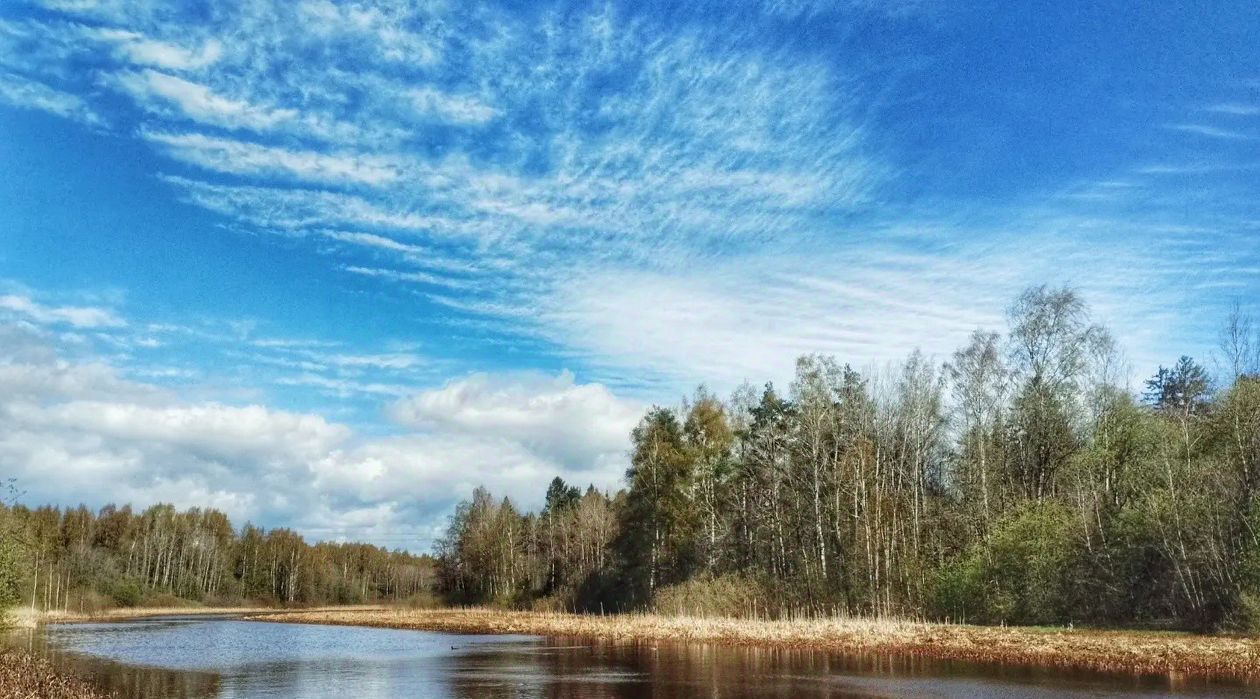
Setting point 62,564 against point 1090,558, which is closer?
point 1090,558

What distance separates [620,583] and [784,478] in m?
17.8

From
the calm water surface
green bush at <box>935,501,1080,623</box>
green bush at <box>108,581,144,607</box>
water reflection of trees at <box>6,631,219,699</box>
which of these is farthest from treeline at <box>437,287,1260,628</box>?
green bush at <box>108,581,144,607</box>

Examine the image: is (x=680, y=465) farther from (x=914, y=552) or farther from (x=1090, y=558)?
(x=1090, y=558)

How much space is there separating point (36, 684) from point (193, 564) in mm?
133164

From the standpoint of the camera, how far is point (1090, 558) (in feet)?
141

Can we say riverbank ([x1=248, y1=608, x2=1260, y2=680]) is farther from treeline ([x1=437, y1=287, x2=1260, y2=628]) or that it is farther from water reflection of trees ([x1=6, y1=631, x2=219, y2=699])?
water reflection of trees ([x1=6, y1=631, x2=219, y2=699])

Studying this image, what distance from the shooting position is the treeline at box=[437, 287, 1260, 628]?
40.4m

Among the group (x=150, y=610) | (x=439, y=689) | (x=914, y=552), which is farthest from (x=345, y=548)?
(x=439, y=689)

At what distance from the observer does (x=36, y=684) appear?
79.9 ft

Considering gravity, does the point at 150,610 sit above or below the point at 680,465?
below

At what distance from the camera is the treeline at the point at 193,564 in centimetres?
11456

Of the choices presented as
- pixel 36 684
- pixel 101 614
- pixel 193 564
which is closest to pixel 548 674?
pixel 36 684

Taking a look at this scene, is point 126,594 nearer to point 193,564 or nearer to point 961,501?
point 193,564

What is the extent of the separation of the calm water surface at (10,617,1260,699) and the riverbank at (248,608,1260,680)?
249 cm
